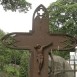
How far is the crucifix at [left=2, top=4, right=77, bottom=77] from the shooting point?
252 inches

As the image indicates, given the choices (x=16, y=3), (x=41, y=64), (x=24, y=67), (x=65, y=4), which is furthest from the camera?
(x=65, y=4)

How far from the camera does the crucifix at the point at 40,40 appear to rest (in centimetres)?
640

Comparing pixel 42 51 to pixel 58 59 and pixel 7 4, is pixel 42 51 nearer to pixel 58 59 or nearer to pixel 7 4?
pixel 58 59

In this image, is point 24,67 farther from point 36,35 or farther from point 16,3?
point 36,35

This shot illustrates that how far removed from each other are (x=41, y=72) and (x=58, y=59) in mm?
2239

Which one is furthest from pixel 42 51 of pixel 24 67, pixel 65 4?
pixel 65 4

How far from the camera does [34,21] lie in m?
6.47

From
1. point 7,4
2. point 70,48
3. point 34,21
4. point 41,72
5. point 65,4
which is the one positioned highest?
point 65,4

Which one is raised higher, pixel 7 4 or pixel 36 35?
pixel 7 4

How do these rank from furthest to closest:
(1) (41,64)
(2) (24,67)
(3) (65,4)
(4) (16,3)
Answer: (3) (65,4)
(2) (24,67)
(4) (16,3)
(1) (41,64)

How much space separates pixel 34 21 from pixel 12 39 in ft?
1.55

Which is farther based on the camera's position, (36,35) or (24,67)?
(24,67)

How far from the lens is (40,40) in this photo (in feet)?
21.1

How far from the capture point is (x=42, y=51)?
639 cm
